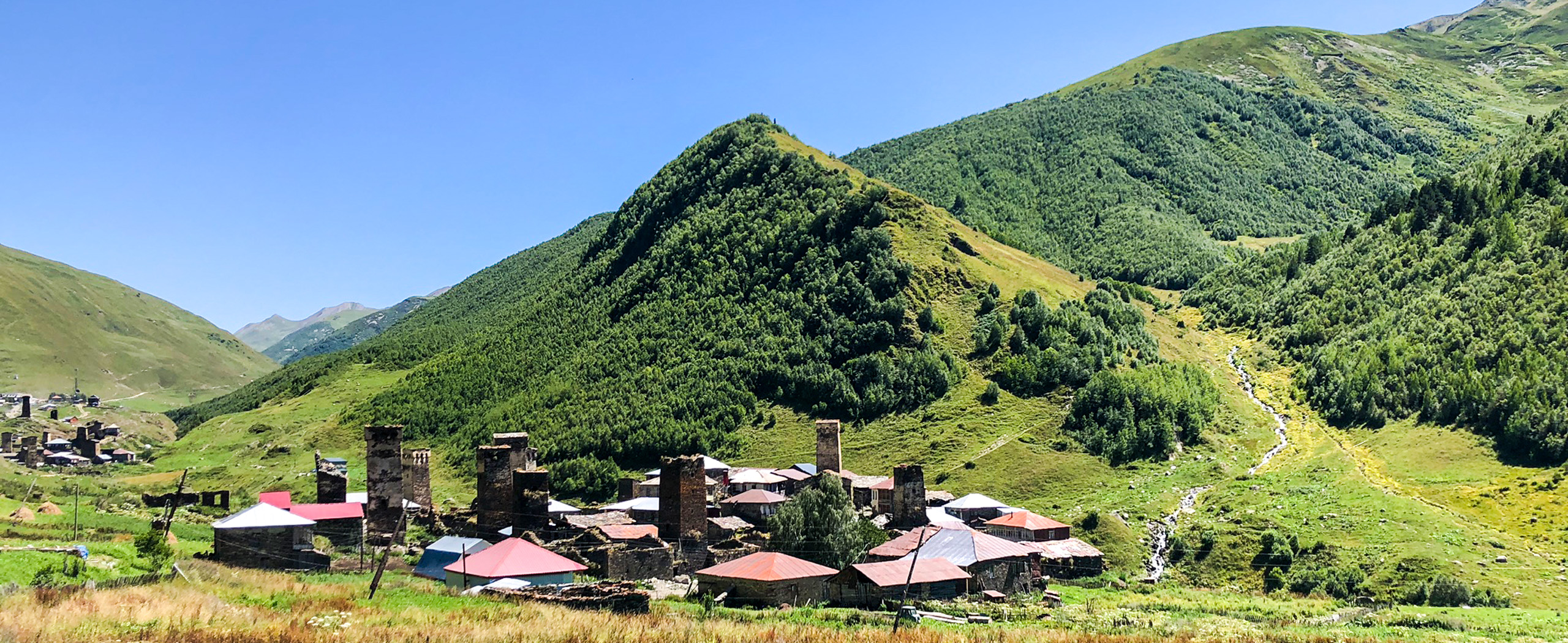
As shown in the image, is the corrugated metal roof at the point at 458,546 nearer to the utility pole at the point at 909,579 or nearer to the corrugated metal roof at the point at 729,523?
the corrugated metal roof at the point at 729,523

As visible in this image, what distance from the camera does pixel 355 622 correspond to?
2486cm

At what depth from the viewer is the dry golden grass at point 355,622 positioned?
2208 cm

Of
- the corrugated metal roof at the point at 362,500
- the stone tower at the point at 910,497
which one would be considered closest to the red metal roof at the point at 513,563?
the corrugated metal roof at the point at 362,500

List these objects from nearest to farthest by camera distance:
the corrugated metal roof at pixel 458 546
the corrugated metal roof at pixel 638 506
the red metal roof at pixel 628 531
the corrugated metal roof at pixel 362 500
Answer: the corrugated metal roof at pixel 458 546
the red metal roof at pixel 628 531
the corrugated metal roof at pixel 362 500
the corrugated metal roof at pixel 638 506

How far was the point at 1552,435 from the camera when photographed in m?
71.6

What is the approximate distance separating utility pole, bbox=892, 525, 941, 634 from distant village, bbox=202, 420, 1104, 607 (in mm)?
242

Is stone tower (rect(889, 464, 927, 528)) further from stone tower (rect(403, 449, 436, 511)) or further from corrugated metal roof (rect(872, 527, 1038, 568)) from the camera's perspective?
stone tower (rect(403, 449, 436, 511))

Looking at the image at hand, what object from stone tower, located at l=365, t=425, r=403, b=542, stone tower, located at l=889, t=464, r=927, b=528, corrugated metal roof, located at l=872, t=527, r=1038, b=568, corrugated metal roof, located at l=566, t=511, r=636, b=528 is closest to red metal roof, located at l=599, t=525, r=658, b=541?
corrugated metal roof, located at l=566, t=511, r=636, b=528

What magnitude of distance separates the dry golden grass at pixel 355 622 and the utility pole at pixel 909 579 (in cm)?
49

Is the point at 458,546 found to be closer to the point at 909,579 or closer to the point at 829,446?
the point at 909,579

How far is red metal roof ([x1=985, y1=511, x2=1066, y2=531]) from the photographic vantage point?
57.2 meters

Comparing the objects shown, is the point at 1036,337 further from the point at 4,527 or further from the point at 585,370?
the point at 4,527

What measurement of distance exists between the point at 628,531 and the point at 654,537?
162cm

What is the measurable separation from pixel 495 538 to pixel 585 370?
64.1 metres
